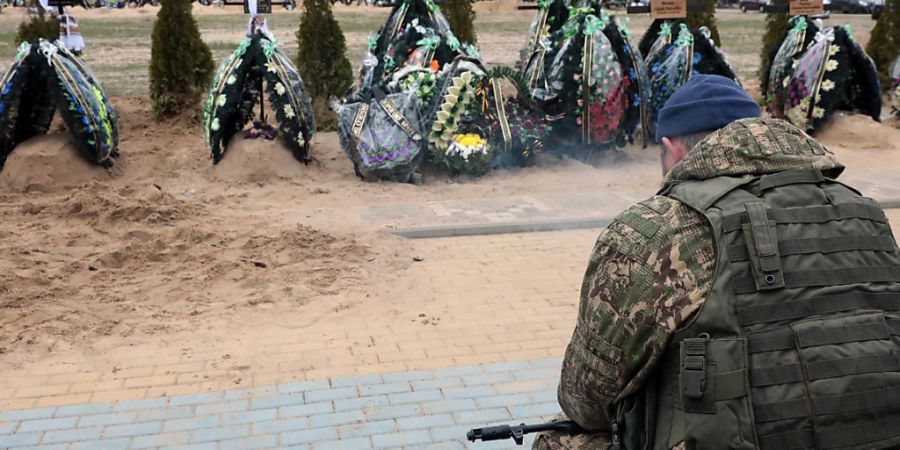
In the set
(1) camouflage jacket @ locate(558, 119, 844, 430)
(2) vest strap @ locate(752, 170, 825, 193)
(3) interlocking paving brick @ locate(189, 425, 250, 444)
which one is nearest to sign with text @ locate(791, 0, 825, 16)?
(3) interlocking paving brick @ locate(189, 425, 250, 444)

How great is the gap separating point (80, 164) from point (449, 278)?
4.58 meters

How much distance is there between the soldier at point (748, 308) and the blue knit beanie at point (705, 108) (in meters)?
0.14

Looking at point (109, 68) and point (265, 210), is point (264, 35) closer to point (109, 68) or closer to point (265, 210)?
point (265, 210)

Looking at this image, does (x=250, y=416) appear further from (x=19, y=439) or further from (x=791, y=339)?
(x=791, y=339)

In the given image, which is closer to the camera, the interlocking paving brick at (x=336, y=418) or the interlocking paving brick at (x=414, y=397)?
the interlocking paving brick at (x=336, y=418)

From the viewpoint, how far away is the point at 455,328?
16.5ft

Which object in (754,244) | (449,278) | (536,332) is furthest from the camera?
(449,278)

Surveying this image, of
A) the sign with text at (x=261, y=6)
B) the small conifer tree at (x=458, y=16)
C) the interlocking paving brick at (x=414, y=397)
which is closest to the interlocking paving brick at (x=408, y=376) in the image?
the interlocking paving brick at (x=414, y=397)

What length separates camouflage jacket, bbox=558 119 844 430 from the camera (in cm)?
180

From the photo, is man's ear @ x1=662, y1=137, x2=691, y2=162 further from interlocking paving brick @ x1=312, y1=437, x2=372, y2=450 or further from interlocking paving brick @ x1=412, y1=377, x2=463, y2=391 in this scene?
interlocking paving brick @ x1=412, y1=377, x2=463, y2=391

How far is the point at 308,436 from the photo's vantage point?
3.75 m

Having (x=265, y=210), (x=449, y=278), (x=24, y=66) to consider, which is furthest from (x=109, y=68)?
(x=449, y=278)

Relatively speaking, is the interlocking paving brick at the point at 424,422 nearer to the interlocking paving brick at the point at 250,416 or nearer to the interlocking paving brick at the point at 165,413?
the interlocking paving brick at the point at 250,416

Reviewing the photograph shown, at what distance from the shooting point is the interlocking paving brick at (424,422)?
3838 mm
